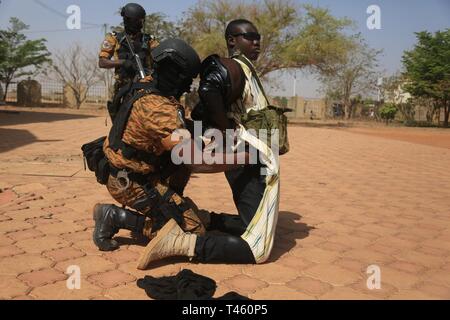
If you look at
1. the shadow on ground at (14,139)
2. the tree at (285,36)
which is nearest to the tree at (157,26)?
the tree at (285,36)

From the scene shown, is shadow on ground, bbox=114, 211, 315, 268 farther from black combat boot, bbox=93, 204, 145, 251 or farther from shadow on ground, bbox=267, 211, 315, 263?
black combat boot, bbox=93, 204, 145, 251

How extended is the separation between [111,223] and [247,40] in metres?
1.41

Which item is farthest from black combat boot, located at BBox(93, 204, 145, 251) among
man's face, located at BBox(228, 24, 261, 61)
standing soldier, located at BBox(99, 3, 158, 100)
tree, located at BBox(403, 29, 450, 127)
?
tree, located at BBox(403, 29, 450, 127)

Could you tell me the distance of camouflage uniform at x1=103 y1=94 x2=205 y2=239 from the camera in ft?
7.45

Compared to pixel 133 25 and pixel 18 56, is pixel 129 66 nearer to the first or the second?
pixel 133 25

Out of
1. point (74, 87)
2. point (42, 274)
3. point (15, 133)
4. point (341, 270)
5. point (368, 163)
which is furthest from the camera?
point (74, 87)

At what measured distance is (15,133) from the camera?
10.0 metres

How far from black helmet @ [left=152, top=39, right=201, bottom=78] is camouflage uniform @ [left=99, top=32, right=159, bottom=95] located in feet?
6.31

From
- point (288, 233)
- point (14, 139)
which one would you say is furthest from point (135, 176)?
point (14, 139)

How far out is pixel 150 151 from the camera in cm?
246

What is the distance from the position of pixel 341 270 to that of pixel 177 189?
3.74 feet
